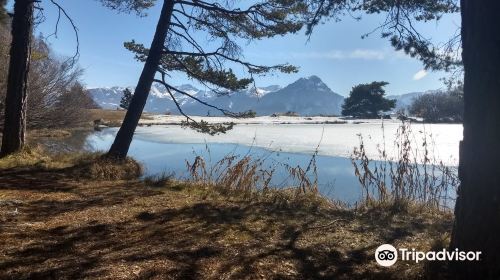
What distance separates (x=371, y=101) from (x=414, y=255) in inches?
1890

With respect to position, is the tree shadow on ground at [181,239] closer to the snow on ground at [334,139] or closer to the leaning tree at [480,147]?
the leaning tree at [480,147]

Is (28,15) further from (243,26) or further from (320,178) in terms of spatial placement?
(320,178)

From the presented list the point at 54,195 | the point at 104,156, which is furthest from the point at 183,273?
the point at 104,156

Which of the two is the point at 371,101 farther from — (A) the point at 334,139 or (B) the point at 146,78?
(B) the point at 146,78

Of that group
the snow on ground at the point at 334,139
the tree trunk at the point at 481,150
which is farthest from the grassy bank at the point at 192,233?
the snow on ground at the point at 334,139

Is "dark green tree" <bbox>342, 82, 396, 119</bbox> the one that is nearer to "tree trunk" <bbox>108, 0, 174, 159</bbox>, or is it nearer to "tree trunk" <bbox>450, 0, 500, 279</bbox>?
"tree trunk" <bbox>108, 0, 174, 159</bbox>

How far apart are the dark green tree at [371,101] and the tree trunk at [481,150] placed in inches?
1845

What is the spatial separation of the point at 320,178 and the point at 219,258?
23.3 feet

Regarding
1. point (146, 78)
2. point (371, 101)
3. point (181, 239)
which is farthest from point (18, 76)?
point (371, 101)

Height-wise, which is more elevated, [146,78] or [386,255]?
[146,78]

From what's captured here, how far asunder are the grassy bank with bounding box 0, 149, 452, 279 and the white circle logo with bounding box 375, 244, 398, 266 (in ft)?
0.23

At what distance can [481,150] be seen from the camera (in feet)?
9.42

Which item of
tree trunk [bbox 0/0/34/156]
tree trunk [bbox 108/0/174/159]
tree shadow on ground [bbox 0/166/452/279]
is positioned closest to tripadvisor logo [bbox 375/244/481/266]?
tree shadow on ground [bbox 0/166/452/279]

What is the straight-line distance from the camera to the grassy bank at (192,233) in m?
3.18
